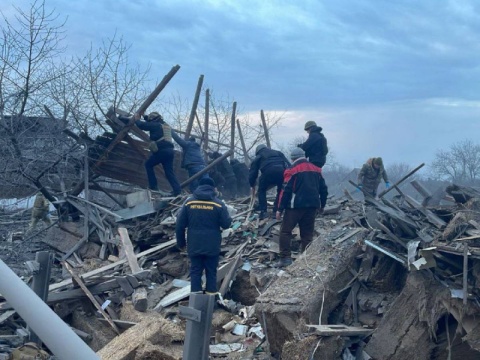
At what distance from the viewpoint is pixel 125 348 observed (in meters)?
5.89

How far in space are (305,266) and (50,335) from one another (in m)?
5.78

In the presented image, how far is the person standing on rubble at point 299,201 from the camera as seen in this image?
8.11 metres

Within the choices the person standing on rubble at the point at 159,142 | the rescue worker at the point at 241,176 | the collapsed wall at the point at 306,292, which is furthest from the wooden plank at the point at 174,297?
the rescue worker at the point at 241,176

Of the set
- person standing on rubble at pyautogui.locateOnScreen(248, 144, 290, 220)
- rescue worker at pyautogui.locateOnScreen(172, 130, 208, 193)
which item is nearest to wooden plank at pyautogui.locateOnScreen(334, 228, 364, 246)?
person standing on rubble at pyautogui.locateOnScreen(248, 144, 290, 220)

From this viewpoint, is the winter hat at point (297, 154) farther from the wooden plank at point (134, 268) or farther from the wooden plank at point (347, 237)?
the wooden plank at point (134, 268)

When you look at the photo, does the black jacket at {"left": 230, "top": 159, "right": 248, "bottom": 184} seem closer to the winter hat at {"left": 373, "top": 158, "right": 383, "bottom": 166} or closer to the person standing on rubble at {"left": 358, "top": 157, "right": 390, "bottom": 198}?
the person standing on rubble at {"left": 358, "top": 157, "right": 390, "bottom": 198}

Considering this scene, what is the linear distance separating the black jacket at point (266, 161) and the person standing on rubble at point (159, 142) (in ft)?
6.36

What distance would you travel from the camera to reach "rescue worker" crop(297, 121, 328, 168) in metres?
10.3

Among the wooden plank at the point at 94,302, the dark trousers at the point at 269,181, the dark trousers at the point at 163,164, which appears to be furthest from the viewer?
the dark trousers at the point at 163,164

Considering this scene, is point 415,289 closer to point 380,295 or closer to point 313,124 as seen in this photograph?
point 380,295

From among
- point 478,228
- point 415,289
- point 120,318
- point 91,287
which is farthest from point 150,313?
point 478,228

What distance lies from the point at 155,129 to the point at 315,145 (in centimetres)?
334

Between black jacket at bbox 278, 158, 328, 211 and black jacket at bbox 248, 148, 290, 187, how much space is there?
6.19ft

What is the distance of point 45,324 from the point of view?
1.35 meters
